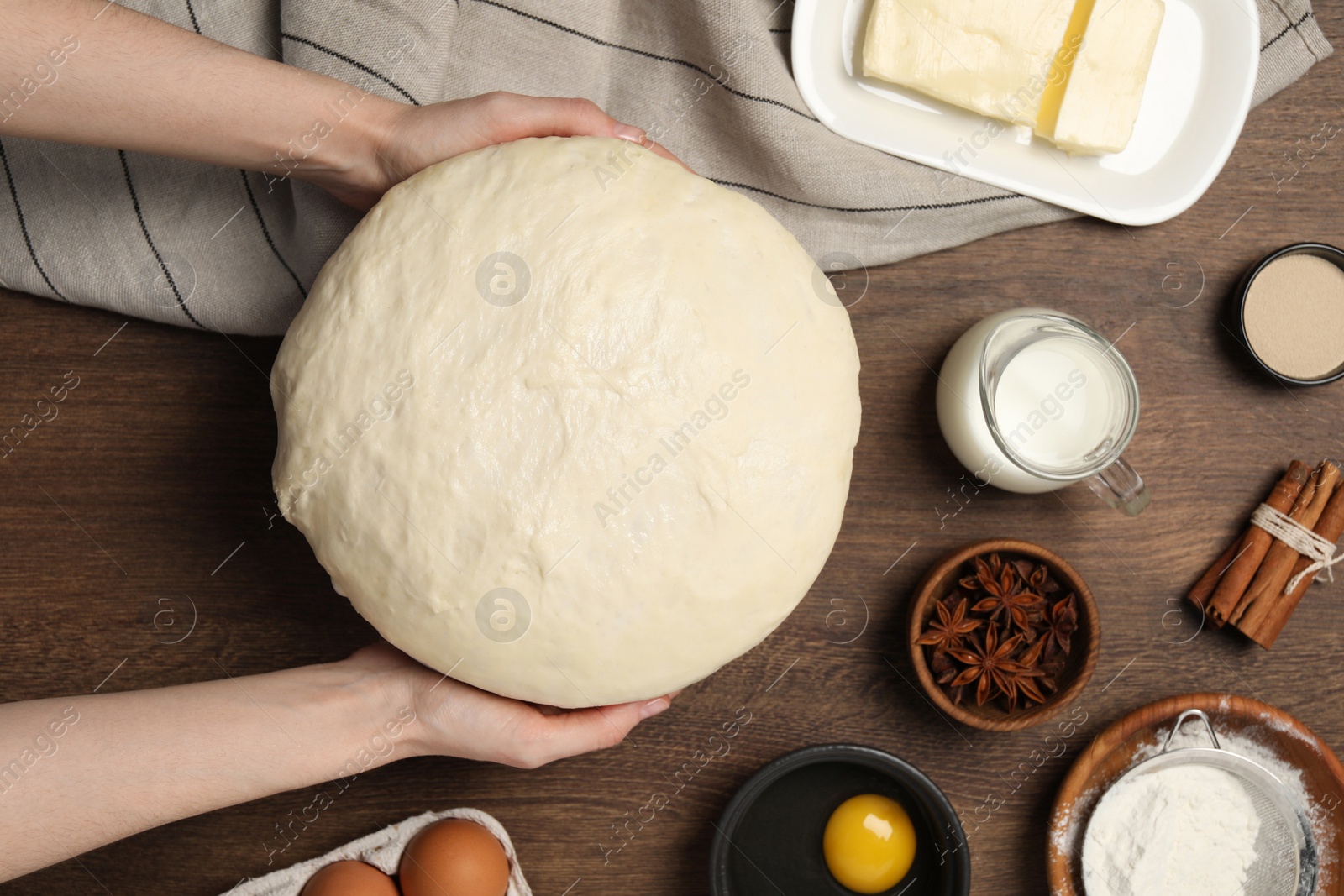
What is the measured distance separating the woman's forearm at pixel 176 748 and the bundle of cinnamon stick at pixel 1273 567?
1.18 metres

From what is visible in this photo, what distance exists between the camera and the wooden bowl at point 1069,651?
1.16m

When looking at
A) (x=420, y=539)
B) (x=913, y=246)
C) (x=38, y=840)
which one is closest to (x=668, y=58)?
(x=913, y=246)

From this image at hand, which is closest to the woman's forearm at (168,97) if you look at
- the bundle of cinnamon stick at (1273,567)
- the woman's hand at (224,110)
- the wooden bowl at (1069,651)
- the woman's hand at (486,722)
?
the woman's hand at (224,110)

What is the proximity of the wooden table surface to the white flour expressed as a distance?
0.09 meters

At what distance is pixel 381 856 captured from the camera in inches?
48.5

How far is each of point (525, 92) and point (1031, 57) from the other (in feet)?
2.41

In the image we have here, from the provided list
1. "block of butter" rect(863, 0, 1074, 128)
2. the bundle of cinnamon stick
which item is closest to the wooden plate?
the bundle of cinnamon stick

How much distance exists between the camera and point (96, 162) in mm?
1249

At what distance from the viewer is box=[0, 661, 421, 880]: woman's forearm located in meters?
0.96

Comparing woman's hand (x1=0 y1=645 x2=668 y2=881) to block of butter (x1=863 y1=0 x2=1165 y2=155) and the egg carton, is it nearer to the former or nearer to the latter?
the egg carton

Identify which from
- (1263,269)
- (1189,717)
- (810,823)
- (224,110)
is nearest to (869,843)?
(810,823)

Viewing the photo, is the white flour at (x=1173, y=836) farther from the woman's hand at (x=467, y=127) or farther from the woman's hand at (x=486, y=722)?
the woman's hand at (x=467, y=127)

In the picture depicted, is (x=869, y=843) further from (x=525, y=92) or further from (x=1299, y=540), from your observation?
(x=525, y=92)

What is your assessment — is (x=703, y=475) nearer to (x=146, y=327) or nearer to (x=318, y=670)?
(x=318, y=670)
